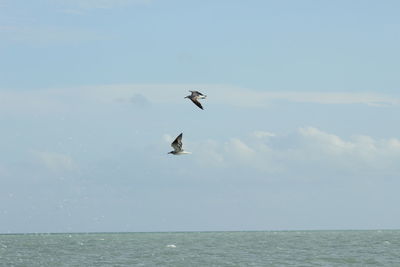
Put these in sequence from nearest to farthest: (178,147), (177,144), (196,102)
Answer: (196,102), (177,144), (178,147)

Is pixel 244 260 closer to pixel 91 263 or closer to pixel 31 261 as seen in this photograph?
pixel 91 263

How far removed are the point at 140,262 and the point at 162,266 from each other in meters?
→ 5.22

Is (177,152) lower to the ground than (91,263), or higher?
higher

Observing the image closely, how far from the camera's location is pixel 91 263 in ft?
223

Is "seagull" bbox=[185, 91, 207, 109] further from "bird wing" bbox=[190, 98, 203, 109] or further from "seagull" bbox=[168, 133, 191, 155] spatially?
"seagull" bbox=[168, 133, 191, 155]

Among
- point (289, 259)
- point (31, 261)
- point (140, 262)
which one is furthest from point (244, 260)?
point (31, 261)

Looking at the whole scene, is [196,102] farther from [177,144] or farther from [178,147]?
[178,147]

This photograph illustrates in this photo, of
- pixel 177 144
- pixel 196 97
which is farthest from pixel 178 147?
pixel 196 97

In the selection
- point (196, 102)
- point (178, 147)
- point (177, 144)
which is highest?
point (196, 102)

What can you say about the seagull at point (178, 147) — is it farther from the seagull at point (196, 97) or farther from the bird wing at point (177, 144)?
the seagull at point (196, 97)

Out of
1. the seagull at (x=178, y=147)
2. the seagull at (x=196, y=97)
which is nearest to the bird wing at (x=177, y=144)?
the seagull at (x=178, y=147)

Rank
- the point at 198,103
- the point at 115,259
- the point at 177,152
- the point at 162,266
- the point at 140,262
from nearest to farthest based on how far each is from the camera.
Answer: the point at 198,103 < the point at 177,152 < the point at 162,266 < the point at 140,262 < the point at 115,259

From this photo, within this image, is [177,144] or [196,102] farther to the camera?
[177,144]

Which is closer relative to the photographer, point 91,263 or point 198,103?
point 198,103
